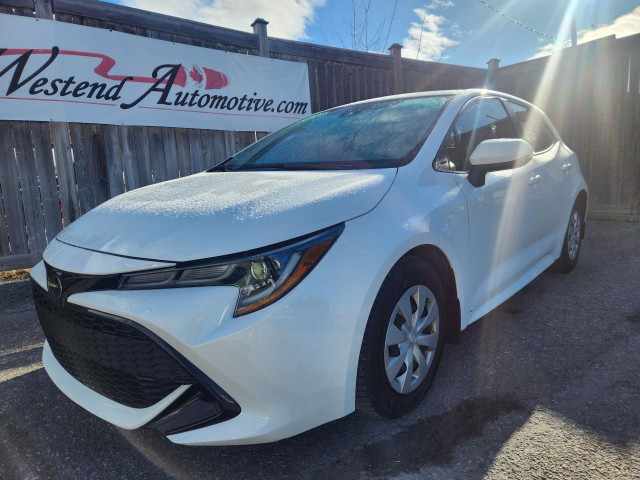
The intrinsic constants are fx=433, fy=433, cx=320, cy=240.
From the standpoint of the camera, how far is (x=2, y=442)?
1931 mm

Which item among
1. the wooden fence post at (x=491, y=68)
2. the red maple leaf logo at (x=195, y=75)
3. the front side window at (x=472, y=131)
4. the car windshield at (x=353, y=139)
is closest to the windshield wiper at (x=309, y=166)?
the car windshield at (x=353, y=139)

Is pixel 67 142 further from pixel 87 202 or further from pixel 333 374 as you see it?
pixel 333 374

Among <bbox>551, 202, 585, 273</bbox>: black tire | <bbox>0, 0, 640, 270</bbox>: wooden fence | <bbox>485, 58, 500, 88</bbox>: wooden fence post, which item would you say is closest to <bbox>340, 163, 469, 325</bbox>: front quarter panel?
<bbox>551, 202, 585, 273</bbox>: black tire

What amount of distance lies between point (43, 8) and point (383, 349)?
4627mm

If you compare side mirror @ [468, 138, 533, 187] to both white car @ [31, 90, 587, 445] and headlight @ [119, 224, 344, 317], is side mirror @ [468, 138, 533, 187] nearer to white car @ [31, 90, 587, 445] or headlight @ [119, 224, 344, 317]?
white car @ [31, 90, 587, 445]

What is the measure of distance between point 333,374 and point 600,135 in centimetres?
658

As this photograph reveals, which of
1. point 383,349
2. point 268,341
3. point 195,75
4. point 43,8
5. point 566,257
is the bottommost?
point 566,257

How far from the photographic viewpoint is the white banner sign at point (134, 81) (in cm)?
410

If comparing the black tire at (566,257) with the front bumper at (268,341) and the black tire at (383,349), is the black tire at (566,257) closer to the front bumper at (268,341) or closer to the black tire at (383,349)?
the black tire at (383,349)

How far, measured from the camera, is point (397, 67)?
23.0 ft

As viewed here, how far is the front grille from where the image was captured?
1.44m

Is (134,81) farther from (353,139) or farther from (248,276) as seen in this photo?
(248,276)

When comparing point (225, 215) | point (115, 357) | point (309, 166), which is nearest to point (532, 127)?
point (309, 166)

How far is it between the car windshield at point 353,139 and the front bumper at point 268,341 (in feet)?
2.64
